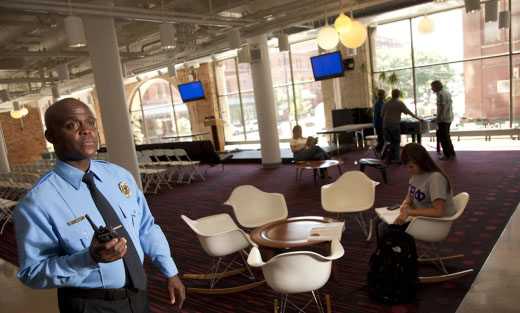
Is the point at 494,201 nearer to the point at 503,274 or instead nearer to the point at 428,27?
the point at 503,274

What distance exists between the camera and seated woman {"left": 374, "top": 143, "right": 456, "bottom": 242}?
3.61 m

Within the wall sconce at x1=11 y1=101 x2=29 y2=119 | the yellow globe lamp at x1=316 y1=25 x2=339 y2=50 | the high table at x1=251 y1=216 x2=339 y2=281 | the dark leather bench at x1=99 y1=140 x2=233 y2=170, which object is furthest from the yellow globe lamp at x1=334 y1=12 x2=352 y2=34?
the wall sconce at x1=11 y1=101 x2=29 y2=119

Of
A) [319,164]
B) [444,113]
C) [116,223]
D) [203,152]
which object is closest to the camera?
[116,223]

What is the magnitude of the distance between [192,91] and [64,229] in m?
14.8

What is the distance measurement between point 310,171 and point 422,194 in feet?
19.6

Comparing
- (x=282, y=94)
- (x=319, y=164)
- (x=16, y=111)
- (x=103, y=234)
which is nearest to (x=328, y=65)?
(x=319, y=164)

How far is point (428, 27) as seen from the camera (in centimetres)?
722

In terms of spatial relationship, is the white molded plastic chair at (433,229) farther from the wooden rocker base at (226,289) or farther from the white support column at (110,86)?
the white support column at (110,86)

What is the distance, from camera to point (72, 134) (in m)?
1.61

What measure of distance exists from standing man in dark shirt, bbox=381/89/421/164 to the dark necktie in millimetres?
8232

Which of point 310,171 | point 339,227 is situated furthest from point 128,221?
point 310,171

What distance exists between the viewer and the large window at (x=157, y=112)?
20375 mm

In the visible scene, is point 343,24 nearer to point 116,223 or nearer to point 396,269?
point 396,269

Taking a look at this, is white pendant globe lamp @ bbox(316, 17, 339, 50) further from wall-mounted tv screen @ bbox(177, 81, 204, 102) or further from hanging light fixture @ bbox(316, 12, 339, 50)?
wall-mounted tv screen @ bbox(177, 81, 204, 102)
